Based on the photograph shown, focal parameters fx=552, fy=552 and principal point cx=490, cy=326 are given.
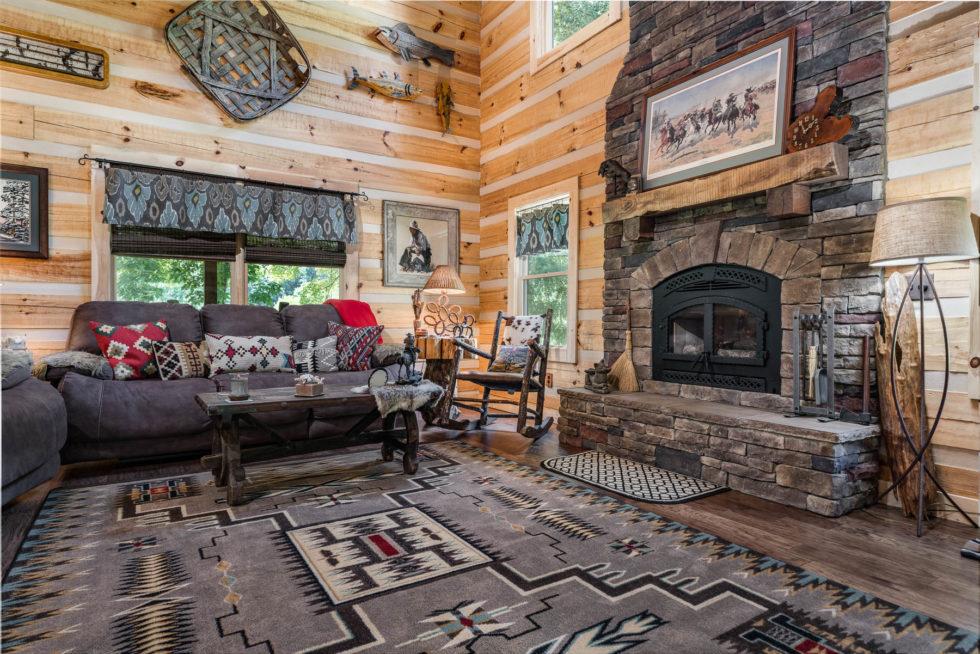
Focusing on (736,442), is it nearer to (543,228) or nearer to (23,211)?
(543,228)

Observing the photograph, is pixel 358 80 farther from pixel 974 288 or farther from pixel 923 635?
pixel 923 635

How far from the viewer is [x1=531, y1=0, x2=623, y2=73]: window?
441cm

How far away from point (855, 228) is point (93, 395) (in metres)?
4.07

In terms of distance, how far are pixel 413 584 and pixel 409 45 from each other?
5194 mm

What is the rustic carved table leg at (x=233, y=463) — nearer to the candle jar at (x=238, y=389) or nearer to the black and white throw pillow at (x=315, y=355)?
the candle jar at (x=238, y=389)

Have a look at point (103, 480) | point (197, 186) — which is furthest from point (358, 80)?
point (103, 480)

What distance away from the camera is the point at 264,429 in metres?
2.88

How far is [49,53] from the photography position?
13.2ft

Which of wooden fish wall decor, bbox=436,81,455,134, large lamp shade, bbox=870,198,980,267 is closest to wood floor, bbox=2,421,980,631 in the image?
large lamp shade, bbox=870,198,980,267

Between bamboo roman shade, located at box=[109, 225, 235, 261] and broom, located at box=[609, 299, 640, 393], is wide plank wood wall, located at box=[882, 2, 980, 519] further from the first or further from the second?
bamboo roman shade, located at box=[109, 225, 235, 261]

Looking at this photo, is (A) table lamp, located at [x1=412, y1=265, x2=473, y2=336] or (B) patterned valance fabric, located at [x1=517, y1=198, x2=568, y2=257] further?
(A) table lamp, located at [x1=412, y1=265, x2=473, y2=336]

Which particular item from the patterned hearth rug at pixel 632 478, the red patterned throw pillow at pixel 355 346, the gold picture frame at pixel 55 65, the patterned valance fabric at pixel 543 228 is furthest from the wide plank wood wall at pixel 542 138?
the gold picture frame at pixel 55 65

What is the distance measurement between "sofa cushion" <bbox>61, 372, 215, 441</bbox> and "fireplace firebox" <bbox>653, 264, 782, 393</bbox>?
9.62 feet

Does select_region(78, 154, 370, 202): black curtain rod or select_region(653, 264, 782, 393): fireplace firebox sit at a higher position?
select_region(78, 154, 370, 202): black curtain rod
